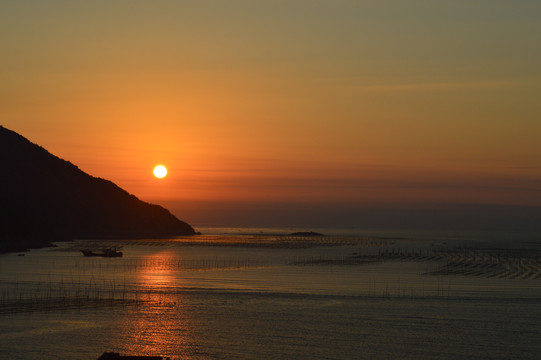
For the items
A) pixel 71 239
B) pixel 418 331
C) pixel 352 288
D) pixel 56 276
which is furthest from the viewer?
pixel 71 239

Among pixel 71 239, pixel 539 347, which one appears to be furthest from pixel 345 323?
pixel 71 239

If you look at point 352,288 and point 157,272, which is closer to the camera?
point 352,288

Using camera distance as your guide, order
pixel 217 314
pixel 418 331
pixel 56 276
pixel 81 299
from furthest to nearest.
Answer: pixel 56 276 < pixel 81 299 < pixel 217 314 < pixel 418 331

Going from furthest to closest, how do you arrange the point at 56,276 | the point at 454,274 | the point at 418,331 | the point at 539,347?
the point at 454,274 → the point at 56,276 → the point at 418,331 → the point at 539,347

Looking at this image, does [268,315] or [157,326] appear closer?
[157,326]

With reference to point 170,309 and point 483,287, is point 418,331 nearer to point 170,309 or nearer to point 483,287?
point 170,309

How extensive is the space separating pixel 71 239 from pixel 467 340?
165 m

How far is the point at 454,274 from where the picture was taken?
258 feet

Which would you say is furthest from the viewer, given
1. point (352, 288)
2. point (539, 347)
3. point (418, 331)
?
point (352, 288)

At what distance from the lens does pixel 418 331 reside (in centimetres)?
3959

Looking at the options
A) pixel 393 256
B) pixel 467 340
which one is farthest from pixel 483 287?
pixel 393 256

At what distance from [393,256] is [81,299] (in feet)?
252

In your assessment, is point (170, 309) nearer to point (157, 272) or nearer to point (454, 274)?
point (157, 272)

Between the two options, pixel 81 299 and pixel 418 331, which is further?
pixel 81 299
